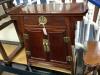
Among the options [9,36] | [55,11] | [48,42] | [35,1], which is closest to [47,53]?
[48,42]

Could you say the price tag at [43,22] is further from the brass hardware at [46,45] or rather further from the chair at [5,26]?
the chair at [5,26]

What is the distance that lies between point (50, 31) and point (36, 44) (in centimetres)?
19

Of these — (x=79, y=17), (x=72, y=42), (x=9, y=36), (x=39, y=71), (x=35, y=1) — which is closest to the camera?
(x=79, y=17)

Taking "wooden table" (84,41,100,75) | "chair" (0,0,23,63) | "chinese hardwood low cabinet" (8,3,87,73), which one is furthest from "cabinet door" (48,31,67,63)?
"chair" (0,0,23,63)

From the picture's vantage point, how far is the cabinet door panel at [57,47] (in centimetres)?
120

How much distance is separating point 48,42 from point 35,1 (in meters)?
0.65

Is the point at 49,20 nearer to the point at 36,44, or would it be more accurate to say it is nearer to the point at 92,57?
the point at 36,44

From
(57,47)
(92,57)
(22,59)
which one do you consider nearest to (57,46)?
(57,47)

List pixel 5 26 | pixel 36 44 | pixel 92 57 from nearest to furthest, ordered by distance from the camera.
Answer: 1. pixel 92 57
2. pixel 36 44
3. pixel 5 26

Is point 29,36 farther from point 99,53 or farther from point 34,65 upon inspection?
point 99,53

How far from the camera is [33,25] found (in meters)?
1.23

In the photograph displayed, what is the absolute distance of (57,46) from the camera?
1.24 m

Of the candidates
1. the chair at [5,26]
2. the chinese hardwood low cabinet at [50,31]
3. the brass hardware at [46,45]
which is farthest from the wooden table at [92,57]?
the chair at [5,26]

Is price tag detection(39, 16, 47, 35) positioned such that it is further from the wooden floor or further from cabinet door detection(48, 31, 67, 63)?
the wooden floor
